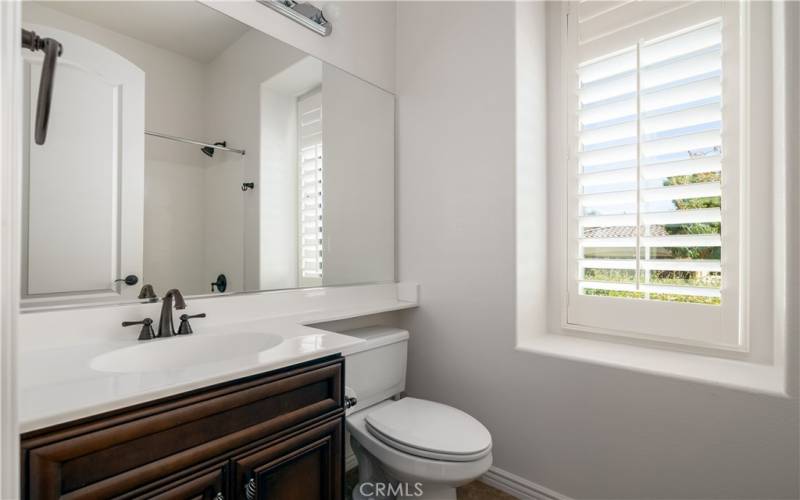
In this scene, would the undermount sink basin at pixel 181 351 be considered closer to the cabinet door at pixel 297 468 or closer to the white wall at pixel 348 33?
the cabinet door at pixel 297 468

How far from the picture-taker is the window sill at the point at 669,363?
1.13m

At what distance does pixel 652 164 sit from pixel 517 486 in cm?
140

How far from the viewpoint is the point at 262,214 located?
57.1 inches

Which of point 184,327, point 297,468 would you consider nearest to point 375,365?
point 297,468

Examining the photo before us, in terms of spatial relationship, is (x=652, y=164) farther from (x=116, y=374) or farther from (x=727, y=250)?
(x=116, y=374)

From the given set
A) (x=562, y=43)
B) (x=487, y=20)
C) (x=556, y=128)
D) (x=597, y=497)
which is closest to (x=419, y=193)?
(x=556, y=128)

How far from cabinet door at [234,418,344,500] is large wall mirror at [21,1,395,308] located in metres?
0.61

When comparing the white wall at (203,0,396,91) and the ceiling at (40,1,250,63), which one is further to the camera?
the white wall at (203,0,396,91)

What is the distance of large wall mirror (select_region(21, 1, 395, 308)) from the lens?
39.4 inches

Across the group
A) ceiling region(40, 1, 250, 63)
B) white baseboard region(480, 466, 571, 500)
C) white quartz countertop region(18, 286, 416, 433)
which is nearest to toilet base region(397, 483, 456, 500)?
white baseboard region(480, 466, 571, 500)

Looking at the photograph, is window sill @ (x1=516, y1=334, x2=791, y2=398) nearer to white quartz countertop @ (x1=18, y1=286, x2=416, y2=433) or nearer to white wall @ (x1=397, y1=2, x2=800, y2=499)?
white wall @ (x1=397, y1=2, x2=800, y2=499)

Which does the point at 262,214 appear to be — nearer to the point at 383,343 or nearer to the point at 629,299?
the point at 383,343

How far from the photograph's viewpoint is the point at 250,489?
85cm

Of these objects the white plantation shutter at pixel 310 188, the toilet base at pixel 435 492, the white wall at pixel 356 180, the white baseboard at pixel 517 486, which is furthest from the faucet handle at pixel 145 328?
the white baseboard at pixel 517 486
